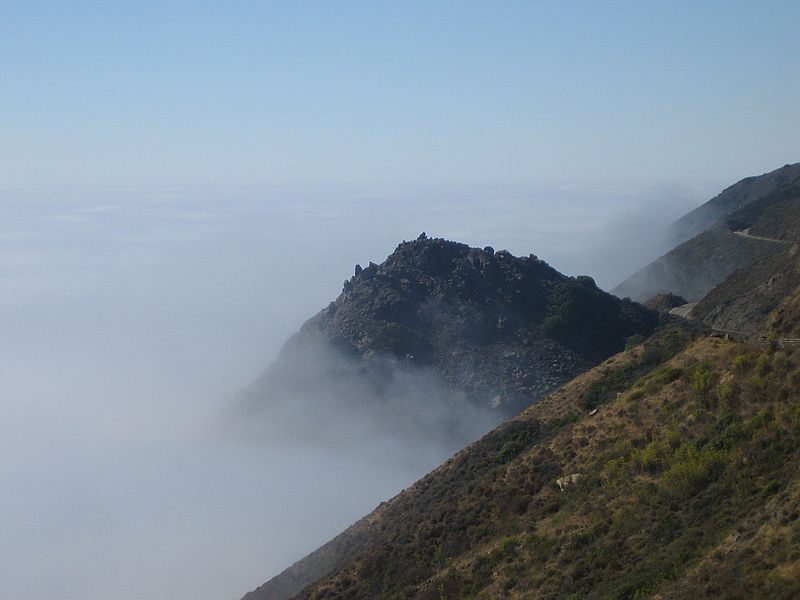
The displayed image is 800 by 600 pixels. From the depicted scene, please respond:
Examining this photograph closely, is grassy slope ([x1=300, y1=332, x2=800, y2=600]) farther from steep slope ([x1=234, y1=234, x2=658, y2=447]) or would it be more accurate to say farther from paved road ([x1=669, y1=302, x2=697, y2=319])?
paved road ([x1=669, y1=302, x2=697, y2=319])

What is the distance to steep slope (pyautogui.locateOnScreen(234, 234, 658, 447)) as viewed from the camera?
71.0 m

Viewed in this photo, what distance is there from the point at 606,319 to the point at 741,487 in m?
56.6

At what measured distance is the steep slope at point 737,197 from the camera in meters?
148

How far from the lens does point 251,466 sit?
74.8 metres

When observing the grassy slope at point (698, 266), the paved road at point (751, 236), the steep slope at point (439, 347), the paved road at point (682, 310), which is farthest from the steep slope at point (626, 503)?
the grassy slope at point (698, 266)

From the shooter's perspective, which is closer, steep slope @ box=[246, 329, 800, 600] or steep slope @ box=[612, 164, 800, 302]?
steep slope @ box=[246, 329, 800, 600]

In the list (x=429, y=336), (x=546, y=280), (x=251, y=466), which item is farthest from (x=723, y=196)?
(x=251, y=466)

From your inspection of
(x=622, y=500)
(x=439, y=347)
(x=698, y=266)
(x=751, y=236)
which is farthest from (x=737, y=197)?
(x=622, y=500)

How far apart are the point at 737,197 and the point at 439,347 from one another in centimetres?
11026

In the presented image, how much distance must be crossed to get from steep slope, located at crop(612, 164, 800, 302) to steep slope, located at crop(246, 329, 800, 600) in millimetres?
60924

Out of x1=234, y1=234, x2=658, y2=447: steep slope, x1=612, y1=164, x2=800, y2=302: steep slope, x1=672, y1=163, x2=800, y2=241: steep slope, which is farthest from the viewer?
x1=672, y1=163, x2=800, y2=241: steep slope

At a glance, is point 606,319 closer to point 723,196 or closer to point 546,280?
point 546,280

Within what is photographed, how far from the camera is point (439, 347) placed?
250 ft

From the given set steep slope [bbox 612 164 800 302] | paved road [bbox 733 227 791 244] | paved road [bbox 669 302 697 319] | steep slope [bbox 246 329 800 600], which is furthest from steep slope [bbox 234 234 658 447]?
steep slope [bbox 246 329 800 600]
